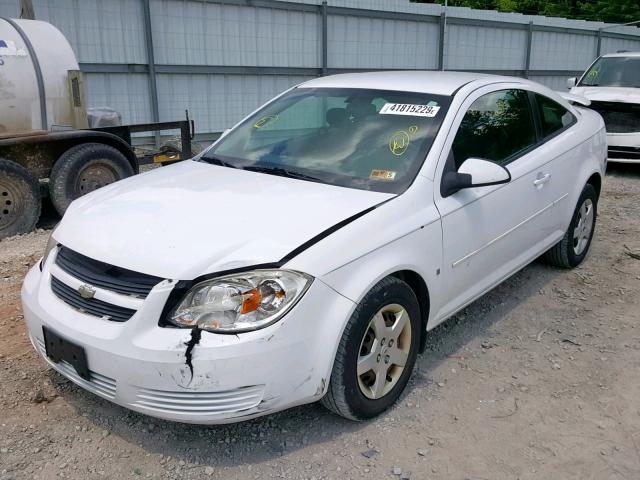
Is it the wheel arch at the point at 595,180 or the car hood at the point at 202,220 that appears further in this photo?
the wheel arch at the point at 595,180

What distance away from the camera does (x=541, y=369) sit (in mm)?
3621

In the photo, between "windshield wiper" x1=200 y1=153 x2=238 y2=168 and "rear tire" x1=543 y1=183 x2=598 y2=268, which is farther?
"rear tire" x1=543 y1=183 x2=598 y2=268

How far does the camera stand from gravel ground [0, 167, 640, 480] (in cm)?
274

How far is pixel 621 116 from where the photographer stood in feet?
29.3

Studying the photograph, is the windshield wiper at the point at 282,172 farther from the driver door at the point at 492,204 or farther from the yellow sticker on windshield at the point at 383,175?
the driver door at the point at 492,204

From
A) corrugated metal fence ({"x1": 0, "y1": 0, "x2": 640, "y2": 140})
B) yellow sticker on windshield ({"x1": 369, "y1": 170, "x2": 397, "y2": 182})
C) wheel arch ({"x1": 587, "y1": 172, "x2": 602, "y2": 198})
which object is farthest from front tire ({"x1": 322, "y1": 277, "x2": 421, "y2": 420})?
corrugated metal fence ({"x1": 0, "y1": 0, "x2": 640, "y2": 140})

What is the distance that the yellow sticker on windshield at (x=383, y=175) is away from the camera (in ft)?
10.8

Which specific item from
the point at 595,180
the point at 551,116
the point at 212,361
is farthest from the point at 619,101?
the point at 212,361

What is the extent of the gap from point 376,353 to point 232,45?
9.10 metres

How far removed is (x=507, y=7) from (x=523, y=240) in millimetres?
26380

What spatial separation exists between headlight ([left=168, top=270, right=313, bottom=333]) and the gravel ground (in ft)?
2.30

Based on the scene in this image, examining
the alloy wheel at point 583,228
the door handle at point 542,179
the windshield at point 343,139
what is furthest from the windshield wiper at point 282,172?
the alloy wheel at point 583,228

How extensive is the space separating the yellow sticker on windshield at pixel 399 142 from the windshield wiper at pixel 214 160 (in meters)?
0.98

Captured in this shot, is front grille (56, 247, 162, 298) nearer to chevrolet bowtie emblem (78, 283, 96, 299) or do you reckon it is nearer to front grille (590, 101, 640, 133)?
chevrolet bowtie emblem (78, 283, 96, 299)
